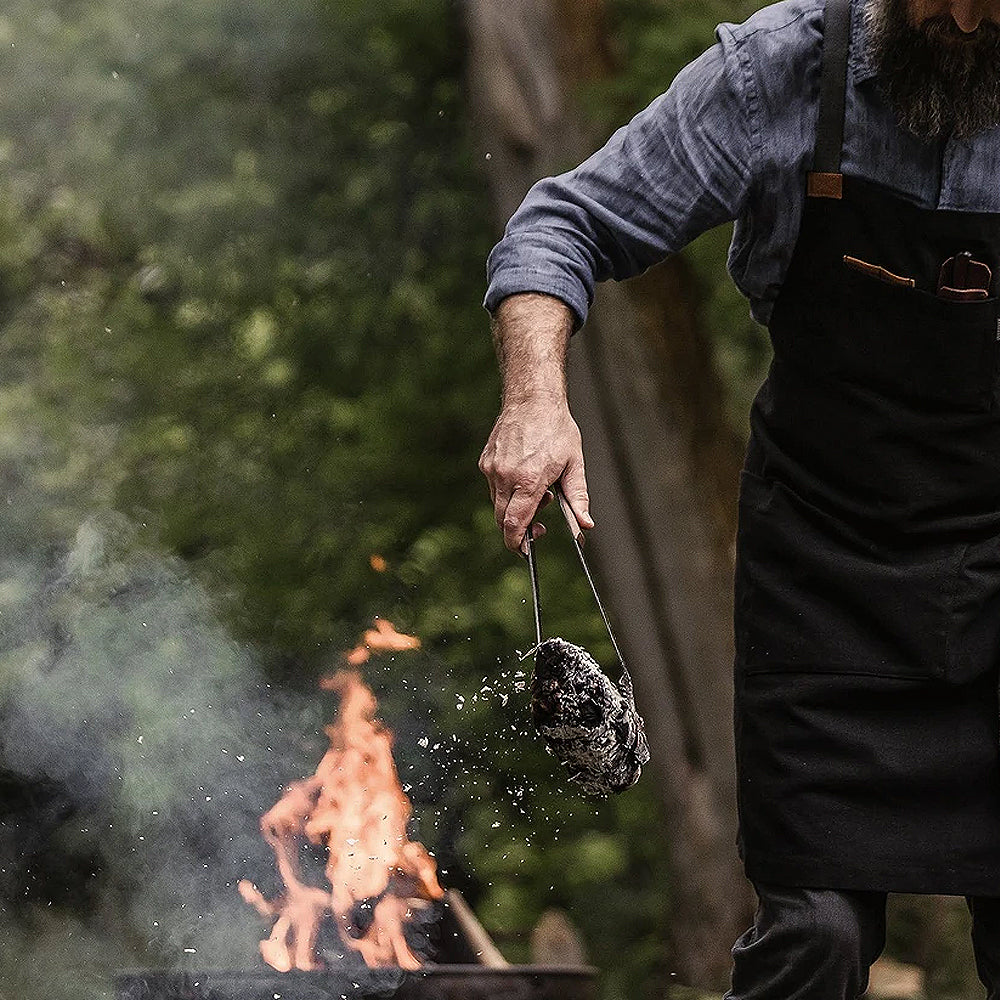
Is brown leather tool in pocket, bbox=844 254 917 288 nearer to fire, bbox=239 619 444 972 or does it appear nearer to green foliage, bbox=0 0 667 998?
fire, bbox=239 619 444 972

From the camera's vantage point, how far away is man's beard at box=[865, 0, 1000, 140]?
2193mm

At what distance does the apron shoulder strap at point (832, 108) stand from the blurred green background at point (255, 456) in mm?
2292

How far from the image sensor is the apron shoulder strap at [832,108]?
2242mm

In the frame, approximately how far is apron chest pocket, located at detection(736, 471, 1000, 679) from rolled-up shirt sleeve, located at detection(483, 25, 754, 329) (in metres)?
0.43

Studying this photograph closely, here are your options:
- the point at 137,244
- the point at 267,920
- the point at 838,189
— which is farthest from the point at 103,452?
the point at 838,189

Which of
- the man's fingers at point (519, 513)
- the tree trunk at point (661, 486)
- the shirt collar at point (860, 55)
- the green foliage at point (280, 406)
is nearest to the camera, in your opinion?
the man's fingers at point (519, 513)

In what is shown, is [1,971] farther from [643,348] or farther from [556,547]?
[643,348]

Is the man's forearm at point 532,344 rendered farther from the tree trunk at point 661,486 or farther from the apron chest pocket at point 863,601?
the tree trunk at point 661,486

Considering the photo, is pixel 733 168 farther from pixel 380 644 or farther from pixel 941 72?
pixel 380 644

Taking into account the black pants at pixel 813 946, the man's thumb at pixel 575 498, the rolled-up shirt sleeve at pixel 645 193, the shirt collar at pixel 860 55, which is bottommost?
the black pants at pixel 813 946

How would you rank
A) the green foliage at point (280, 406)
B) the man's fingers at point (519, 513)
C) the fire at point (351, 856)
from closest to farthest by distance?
the man's fingers at point (519, 513) < the fire at point (351, 856) < the green foliage at point (280, 406)

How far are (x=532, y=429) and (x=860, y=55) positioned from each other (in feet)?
2.32

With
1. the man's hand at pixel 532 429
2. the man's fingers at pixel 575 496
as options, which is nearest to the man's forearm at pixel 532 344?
the man's hand at pixel 532 429

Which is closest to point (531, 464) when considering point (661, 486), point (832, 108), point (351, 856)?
point (832, 108)
